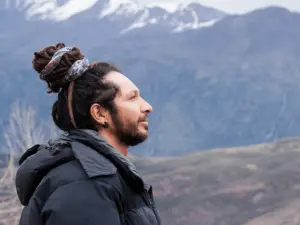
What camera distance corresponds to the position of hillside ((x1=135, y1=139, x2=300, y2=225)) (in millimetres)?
27016

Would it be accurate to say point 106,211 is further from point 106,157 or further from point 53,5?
point 53,5

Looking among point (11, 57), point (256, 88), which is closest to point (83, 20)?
point (11, 57)

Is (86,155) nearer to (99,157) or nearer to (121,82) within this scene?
(99,157)

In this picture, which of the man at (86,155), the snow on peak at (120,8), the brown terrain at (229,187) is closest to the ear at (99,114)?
the man at (86,155)

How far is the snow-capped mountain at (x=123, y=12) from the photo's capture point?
6231cm

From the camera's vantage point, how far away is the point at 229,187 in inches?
1168

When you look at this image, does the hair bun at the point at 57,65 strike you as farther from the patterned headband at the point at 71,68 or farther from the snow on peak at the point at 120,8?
the snow on peak at the point at 120,8

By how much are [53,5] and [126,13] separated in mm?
6662

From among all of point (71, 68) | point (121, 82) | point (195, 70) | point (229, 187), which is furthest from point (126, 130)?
point (195, 70)

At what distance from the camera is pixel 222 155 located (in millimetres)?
34094

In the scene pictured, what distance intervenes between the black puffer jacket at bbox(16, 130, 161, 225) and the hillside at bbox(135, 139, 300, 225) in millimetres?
22563

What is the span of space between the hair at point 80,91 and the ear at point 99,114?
12 mm

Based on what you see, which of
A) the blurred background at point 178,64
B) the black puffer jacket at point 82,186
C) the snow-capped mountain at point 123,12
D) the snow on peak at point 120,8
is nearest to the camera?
the black puffer jacket at point 82,186

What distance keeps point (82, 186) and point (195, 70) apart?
183ft
